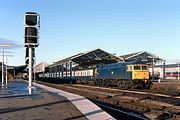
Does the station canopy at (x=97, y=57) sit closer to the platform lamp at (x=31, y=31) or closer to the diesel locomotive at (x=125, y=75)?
the diesel locomotive at (x=125, y=75)

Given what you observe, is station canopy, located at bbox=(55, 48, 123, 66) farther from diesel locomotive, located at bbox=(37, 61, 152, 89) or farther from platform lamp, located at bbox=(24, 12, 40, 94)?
platform lamp, located at bbox=(24, 12, 40, 94)

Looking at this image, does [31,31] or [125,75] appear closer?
[31,31]

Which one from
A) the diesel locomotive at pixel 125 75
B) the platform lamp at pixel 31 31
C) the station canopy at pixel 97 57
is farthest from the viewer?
the station canopy at pixel 97 57

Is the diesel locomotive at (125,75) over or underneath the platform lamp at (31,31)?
underneath

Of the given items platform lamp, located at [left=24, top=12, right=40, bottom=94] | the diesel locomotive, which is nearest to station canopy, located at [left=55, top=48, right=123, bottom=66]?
the diesel locomotive

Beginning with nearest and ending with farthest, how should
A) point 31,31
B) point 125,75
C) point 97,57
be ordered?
point 31,31
point 125,75
point 97,57

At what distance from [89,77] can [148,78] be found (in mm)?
23309

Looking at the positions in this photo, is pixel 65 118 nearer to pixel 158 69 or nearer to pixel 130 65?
pixel 130 65

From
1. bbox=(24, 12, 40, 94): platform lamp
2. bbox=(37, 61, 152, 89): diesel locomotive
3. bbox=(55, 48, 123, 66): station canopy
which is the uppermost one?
bbox=(55, 48, 123, 66): station canopy

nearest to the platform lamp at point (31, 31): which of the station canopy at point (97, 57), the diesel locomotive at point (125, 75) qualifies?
the diesel locomotive at point (125, 75)

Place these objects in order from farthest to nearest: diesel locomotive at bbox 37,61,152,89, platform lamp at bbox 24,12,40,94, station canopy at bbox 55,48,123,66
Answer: station canopy at bbox 55,48,123,66 < diesel locomotive at bbox 37,61,152,89 < platform lamp at bbox 24,12,40,94

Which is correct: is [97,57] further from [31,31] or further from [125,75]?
[31,31]

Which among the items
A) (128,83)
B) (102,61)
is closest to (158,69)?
(102,61)

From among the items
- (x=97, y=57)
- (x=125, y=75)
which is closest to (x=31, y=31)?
(x=125, y=75)
